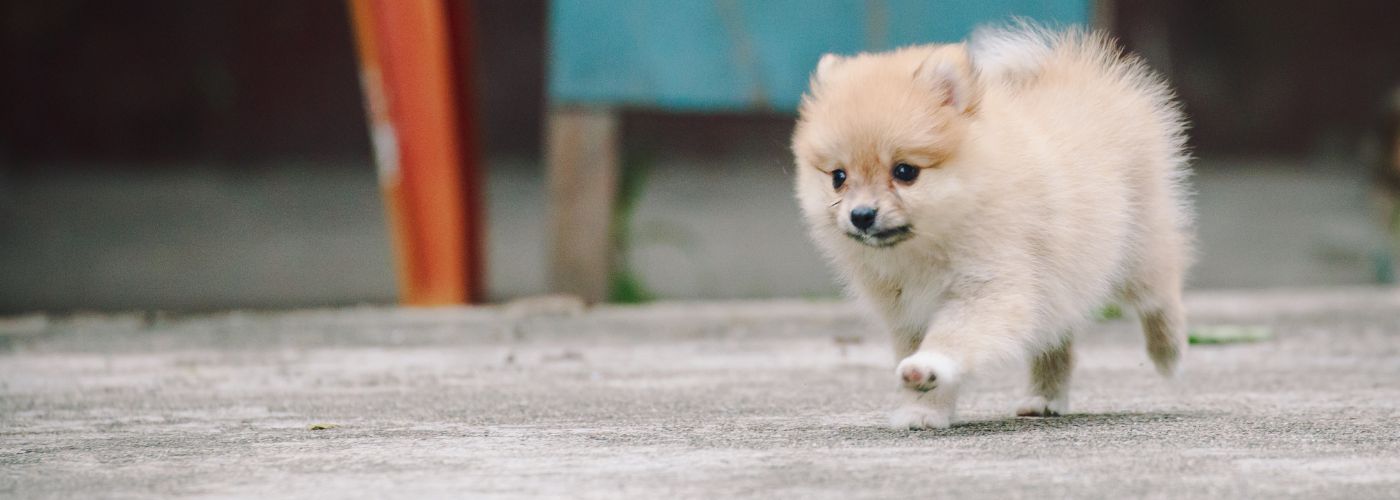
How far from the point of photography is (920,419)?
287 centimetres

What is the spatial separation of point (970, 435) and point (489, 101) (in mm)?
5208

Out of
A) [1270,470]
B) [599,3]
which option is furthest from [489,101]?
[1270,470]

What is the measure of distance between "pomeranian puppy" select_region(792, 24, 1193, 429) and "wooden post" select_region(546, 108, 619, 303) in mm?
2981

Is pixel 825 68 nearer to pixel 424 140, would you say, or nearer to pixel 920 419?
pixel 920 419

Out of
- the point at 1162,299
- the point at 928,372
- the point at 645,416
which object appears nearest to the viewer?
the point at 928,372

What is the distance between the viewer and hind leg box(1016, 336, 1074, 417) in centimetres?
317

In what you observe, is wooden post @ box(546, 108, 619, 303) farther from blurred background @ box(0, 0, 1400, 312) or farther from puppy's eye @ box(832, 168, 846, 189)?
puppy's eye @ box(832, 168, 846, 189)

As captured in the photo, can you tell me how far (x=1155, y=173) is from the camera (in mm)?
3295

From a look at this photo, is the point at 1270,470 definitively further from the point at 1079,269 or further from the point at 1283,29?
the point at 1283,29

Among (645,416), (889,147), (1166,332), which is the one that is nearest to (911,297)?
(889,147)

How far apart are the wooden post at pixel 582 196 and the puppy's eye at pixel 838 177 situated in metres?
3.26

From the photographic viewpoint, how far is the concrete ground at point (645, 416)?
91.1 inches

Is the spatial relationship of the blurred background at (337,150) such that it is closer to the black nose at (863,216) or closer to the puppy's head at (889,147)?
the puppy's head at (889,147)

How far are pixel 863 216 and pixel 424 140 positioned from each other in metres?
3.48
